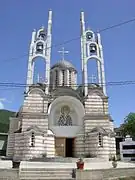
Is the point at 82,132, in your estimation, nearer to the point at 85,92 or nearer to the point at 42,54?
the point at 85,92

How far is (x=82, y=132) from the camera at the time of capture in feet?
81.3

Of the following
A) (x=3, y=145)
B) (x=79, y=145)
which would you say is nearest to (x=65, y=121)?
(x=79, y=145)

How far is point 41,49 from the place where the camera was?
27266 mm

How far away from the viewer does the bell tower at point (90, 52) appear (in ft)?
86.8


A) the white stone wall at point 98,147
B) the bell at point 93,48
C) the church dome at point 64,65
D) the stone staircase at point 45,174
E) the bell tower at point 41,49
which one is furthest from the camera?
the church dome at point 64,65

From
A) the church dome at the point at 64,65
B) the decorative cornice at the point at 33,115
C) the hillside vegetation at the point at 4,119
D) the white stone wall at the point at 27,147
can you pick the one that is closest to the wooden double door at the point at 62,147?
the white stone wall at the point at 27,147

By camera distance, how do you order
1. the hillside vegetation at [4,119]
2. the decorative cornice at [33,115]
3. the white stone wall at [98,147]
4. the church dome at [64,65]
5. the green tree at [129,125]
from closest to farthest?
the white stone wall at [98,147]
the decorative cornice at [33,115]
the church dome at [64,65]
the green tree at [129,125]
the hillside vegetation at [4,119]

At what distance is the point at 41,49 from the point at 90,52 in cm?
577

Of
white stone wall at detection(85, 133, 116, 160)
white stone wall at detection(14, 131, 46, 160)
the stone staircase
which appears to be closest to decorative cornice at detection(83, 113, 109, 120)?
white stone wall at detection(85, 133, 116, 160)

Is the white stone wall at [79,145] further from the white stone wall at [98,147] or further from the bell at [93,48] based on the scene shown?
the bell at [93,48]

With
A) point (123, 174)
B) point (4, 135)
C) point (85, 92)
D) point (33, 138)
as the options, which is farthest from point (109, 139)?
point (4, 135)

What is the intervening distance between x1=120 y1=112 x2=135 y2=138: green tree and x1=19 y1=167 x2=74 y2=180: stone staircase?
27.0 m

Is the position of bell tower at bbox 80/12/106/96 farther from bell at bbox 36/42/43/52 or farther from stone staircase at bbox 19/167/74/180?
stone staircase at bbox 19/167/74/180

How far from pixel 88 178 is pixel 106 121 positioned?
1204 cm
